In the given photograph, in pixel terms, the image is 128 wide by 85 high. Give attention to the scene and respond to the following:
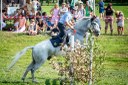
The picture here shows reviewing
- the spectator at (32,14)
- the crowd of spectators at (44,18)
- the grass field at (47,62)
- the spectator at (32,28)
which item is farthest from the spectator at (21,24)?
the spectator at (32,28)

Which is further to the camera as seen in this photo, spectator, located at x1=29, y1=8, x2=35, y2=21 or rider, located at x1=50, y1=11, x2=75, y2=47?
spectator, located at x1=29, y1=8, x2=35, y2=21

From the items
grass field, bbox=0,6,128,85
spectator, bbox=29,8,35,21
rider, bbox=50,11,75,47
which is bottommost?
grass field, bbox=0,6,128,85

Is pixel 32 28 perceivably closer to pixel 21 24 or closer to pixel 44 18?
pixel 21 24

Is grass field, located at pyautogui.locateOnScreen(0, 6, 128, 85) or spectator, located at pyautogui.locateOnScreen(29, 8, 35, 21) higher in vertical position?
spectator, located at pyautogui.locateOnScreen(29, 8, 35, 21)

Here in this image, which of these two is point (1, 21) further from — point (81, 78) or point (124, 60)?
point (81, 78)

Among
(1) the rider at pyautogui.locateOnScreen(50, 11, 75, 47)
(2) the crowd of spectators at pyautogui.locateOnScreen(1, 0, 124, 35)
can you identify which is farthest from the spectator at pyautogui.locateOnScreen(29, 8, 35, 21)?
(1) the rider at pyautogui.locateOnScreen(50, 11, 75, 47)

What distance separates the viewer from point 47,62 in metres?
19.4

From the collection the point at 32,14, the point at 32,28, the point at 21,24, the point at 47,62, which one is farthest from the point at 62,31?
the point at 32,14

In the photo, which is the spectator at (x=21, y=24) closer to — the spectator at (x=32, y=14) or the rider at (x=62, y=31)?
the spectator at (x=32, y=14)

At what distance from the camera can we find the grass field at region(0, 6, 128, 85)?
50.8 ft

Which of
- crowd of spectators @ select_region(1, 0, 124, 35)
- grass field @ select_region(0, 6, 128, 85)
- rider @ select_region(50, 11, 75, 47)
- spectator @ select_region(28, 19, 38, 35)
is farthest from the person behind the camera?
crowd of spectators @ select_region(1, 0, 124, 35)

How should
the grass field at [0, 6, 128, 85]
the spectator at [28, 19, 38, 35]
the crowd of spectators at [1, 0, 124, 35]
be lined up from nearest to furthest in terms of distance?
1. the grass field at [0, 6, 128, 85]
2. the spectator at [28, 19, 38, 35]
3. the crowd of spectators at [1, 0, 124, 35]

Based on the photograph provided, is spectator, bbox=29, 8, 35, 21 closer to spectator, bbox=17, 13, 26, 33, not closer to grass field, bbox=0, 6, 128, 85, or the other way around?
spectator, bbox=17, 13, 26, 33

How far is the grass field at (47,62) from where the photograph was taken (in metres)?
15.5
